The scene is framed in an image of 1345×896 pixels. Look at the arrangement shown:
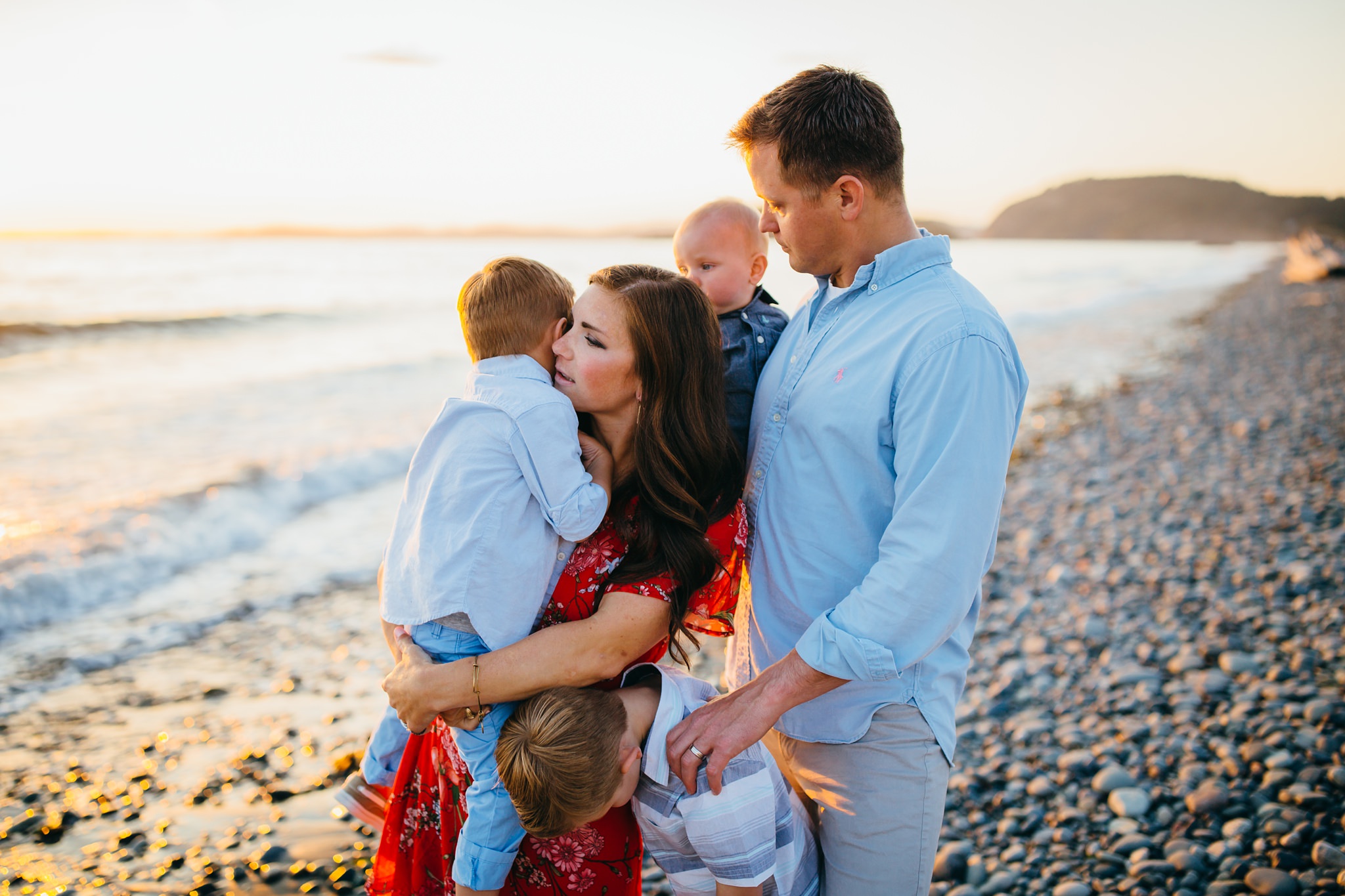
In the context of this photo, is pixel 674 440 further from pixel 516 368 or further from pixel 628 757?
pixel 628 757

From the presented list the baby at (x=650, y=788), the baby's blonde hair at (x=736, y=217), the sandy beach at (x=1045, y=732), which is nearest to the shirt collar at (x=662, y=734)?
the baby at (x=650, y=788)

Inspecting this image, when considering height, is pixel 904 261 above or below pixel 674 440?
above

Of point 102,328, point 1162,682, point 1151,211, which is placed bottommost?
point 1162,682

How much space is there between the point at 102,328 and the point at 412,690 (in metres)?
20.1

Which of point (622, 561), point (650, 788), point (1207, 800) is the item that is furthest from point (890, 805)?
point (1207, 800)

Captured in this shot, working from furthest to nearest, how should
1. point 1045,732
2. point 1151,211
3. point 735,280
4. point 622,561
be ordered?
point 1151,211 < point 1045,732 < point 735,280 < point 622,561

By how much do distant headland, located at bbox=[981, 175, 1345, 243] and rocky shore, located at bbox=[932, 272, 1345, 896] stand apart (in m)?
132

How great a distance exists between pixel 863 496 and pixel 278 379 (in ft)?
47.8

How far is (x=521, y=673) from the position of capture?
183cm

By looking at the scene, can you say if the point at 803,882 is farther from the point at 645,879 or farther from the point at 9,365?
the point at 9,365

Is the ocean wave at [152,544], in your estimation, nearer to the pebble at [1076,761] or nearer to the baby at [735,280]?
the baby at [735,280]

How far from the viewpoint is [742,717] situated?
1.76 m

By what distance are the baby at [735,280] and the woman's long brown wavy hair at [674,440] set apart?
31 cm

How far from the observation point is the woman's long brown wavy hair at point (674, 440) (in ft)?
6.34
